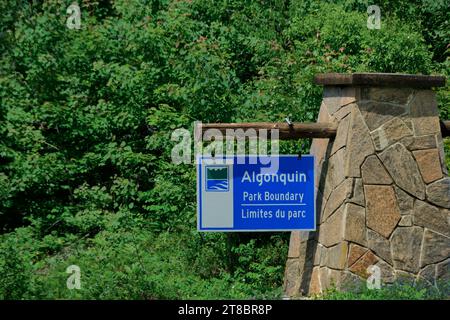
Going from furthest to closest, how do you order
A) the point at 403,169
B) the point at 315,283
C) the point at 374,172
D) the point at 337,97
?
the point at 315,283
the point at 337,97
the point at 403,169
the point at 374,172

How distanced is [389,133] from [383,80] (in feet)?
1.59

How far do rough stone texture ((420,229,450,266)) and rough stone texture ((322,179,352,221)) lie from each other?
84cm

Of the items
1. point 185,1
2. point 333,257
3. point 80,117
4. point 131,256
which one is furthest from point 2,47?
point 333,257

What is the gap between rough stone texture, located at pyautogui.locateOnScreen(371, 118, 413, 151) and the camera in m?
9.42

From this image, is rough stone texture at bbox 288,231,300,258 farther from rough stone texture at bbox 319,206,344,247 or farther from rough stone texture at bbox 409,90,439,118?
rough stone texture at bbox 409,90,439,118

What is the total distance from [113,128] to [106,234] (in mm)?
2229

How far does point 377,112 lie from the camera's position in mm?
9445


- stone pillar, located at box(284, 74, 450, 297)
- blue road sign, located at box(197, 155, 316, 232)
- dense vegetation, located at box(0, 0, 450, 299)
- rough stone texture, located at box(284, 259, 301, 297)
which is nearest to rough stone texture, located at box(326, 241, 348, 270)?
stone pillar, located at box(284, 74, 450, 297)

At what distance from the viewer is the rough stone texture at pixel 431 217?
9492 millimetres

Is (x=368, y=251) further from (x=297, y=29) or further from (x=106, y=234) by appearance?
(x=297, y=29)

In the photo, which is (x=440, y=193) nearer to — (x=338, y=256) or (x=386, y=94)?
(x=386, y=94)

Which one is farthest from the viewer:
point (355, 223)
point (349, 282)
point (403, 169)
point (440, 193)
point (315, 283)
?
point (315, 283)

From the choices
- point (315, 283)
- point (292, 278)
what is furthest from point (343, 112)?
point (292, 278)

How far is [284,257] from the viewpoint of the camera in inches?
442
